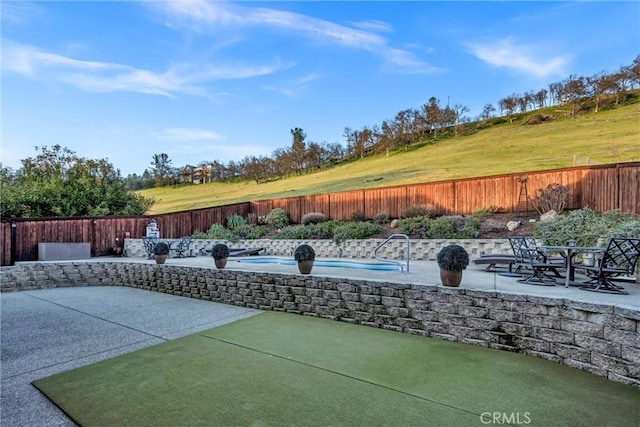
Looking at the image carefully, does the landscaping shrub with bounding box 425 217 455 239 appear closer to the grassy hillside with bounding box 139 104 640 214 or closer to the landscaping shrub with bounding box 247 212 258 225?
the landscaping shrub with bounding box 247 212 258 225

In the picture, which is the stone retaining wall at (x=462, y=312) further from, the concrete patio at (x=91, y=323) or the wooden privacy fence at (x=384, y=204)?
the wooden privacy fence at (x=384, y=204)

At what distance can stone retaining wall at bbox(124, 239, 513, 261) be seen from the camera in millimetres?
8625

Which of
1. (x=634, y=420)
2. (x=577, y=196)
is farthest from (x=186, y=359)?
(x=577, y=196)

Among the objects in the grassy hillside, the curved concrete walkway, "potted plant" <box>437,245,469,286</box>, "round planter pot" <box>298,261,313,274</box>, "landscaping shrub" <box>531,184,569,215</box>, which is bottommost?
the curved concrete walkway

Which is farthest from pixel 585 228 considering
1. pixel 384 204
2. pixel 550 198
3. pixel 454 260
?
pixel 384 204


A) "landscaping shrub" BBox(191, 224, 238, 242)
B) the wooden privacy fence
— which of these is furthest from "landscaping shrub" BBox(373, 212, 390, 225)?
"landscaping shrub" BBox(191, 224, 238, 242)

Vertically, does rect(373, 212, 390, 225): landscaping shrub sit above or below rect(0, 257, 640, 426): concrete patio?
above

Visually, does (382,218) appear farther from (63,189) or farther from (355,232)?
(63,189)

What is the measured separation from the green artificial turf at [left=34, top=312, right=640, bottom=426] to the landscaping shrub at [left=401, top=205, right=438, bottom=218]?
8.02 meters

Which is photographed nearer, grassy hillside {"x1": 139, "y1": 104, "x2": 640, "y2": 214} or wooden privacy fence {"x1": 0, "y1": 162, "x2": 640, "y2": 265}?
wooden privacy fence {"x1": 0, "y1": 162, "x2": 640, "y2": 265}

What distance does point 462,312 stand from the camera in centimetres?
411

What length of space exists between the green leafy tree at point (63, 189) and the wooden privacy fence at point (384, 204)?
3.51 metres

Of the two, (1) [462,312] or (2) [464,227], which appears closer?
(1) [462,312]

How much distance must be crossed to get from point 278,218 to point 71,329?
1015 cm
